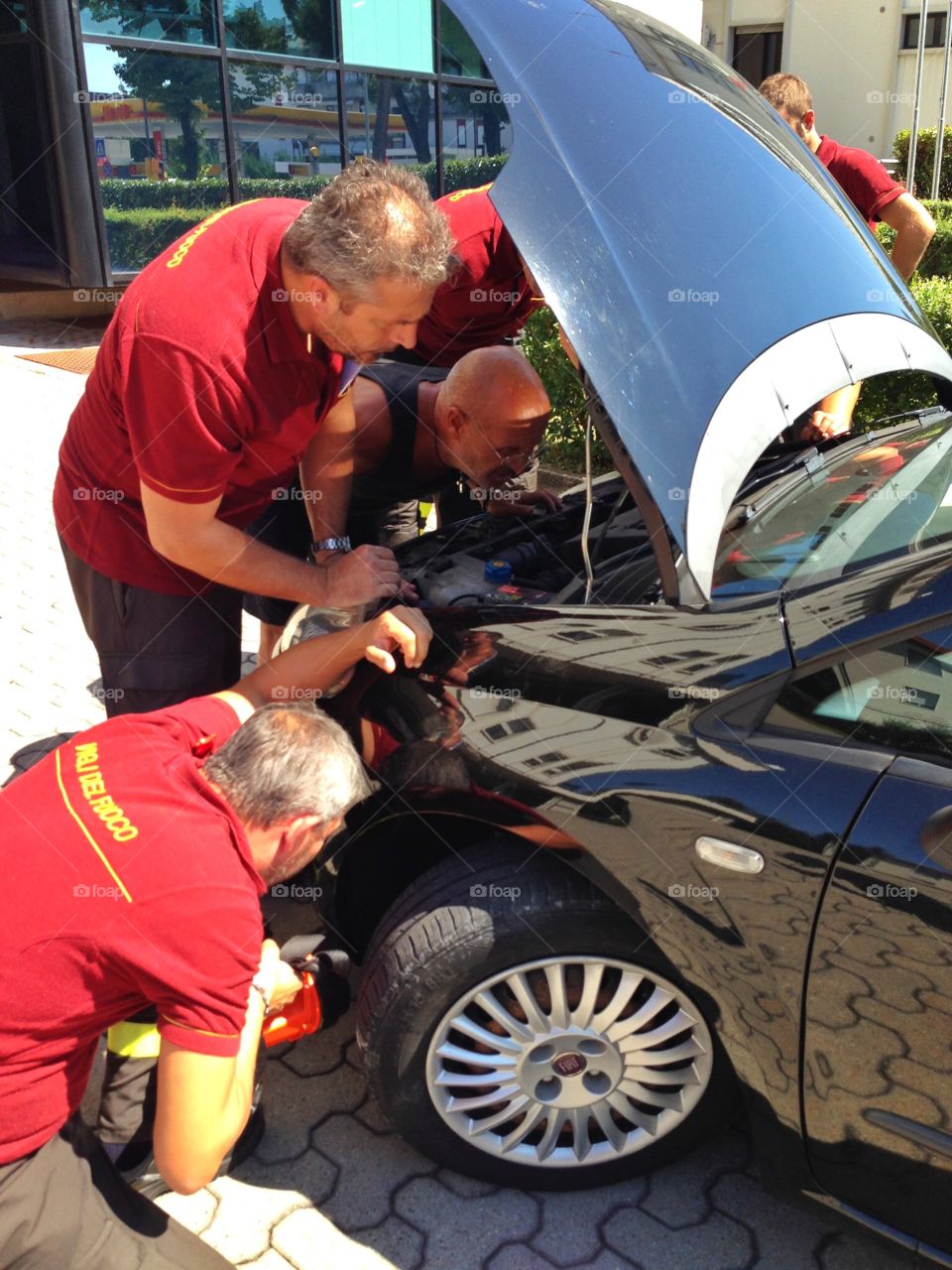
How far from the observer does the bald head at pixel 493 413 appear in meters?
3.07

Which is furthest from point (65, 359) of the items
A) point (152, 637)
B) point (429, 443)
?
point (152, 637)

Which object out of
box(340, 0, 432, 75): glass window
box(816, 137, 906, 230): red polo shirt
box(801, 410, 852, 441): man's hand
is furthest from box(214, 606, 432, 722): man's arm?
box(340, 0, 432, 75): glass window

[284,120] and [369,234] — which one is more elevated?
[284,120]

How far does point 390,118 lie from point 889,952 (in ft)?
37.0

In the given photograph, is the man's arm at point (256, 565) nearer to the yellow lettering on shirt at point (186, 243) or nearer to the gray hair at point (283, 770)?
the yellow lettering on shirt at point (186, 243)

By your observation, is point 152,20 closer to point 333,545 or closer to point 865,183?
point 865,183

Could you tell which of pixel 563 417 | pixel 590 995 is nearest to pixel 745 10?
pixel 563 417

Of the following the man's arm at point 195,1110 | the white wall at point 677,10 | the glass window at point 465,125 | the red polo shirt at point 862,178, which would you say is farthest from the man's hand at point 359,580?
the white wall at point 677,10

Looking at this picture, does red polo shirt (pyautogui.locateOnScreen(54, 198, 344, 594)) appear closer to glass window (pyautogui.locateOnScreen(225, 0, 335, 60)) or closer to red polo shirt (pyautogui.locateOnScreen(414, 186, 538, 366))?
red polo shirt (pyautogui.locateOnScreen(414, 186, 538, 366))

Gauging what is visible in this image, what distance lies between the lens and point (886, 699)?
1817mm

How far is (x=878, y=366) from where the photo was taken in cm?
214

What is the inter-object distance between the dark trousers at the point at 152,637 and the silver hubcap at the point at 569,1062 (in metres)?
1.12

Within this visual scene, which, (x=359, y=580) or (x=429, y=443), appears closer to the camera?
(x=359, y=580)

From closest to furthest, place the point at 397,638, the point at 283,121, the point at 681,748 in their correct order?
the point at 681,748 → the point at 397,638 → the point at 283,121
